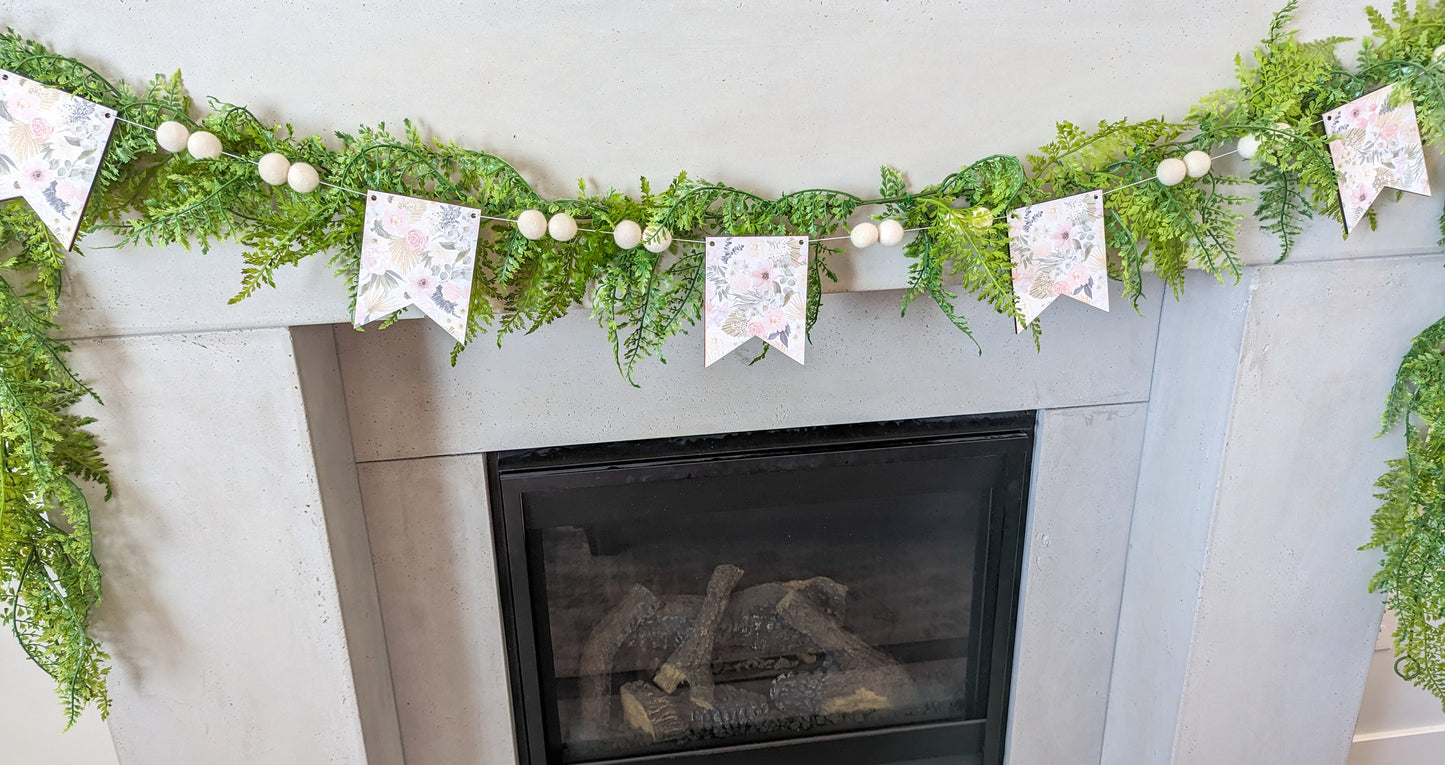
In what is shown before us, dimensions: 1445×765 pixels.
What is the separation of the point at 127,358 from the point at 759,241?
0.68 meters

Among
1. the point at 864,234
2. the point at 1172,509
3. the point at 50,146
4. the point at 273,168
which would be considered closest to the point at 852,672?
the point at 1172,509

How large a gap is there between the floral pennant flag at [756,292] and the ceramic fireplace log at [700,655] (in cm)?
49

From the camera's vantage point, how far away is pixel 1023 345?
1.26 meters

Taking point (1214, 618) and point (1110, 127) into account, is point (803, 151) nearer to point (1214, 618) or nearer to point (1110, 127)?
point (1110, 127)

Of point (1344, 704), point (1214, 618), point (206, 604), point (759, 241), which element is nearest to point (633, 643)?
point (206, 604)

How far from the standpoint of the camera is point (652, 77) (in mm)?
945

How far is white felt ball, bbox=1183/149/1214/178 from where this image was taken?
3.29 ft

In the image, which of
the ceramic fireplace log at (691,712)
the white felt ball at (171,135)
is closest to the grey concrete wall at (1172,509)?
the ceramic fireplace log at (691,712)

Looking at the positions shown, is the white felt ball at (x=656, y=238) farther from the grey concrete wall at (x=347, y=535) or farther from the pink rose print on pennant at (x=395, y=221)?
the grey concrete wall at (x=347, y=535)

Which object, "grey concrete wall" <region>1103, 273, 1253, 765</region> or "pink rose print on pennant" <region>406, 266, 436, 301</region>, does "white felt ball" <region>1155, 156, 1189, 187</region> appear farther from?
"pink rose print on pennant" <region>406, 266, 436, 301</region>

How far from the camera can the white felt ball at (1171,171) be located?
3.26ft

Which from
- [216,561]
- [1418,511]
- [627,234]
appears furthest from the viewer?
[1418,511]

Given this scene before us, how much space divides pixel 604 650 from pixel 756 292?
673 mm

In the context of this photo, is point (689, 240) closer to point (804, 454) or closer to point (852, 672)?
point (804, 454)
